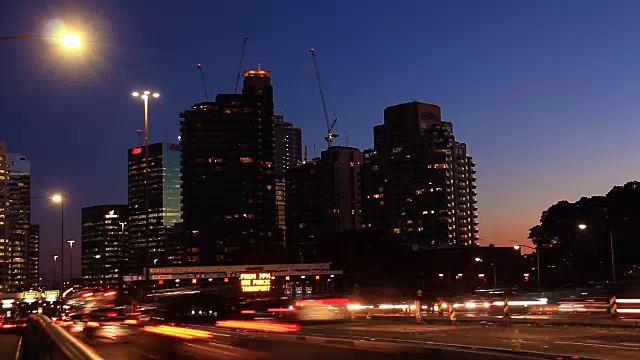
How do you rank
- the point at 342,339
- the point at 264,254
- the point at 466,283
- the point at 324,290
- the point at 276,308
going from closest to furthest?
the point at 342,339 < the point at 276,308 < the point at 466,283 < the point at 324,290 < the point at 264,254

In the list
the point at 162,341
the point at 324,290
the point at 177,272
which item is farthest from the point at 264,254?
the point at 162,341

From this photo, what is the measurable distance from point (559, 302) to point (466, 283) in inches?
3644

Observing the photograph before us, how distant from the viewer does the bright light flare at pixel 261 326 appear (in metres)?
38.2

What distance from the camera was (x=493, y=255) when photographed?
511ft

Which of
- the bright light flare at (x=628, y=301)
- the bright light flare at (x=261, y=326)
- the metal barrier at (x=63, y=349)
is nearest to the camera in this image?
the metal barrier at (x=63, y=349)

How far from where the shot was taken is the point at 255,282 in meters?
69.8

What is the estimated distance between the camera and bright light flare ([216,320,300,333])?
1503 inches

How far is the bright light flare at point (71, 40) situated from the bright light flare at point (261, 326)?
72.6 feet

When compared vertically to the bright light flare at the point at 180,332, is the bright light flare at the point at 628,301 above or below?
above

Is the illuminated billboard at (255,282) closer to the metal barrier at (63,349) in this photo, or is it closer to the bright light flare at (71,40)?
the metal barrier at (63,349)

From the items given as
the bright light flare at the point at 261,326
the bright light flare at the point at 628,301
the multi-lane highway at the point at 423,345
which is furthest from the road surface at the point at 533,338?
the bright light flare at the point at 628,301

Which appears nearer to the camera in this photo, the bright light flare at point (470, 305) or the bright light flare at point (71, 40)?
the bright light flare at point (71, 40)

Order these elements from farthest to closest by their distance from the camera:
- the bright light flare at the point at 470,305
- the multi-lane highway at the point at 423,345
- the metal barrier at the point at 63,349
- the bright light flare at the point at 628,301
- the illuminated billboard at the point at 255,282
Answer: the illuminated billboard at the point at 255,282
the bright light flare at the point at 470,305
the bright light flare at the point at 628,301
the multi-lane highway at the point at 423,345
the metal barrier at the point at 63,349

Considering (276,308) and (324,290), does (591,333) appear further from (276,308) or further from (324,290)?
(324,290)
